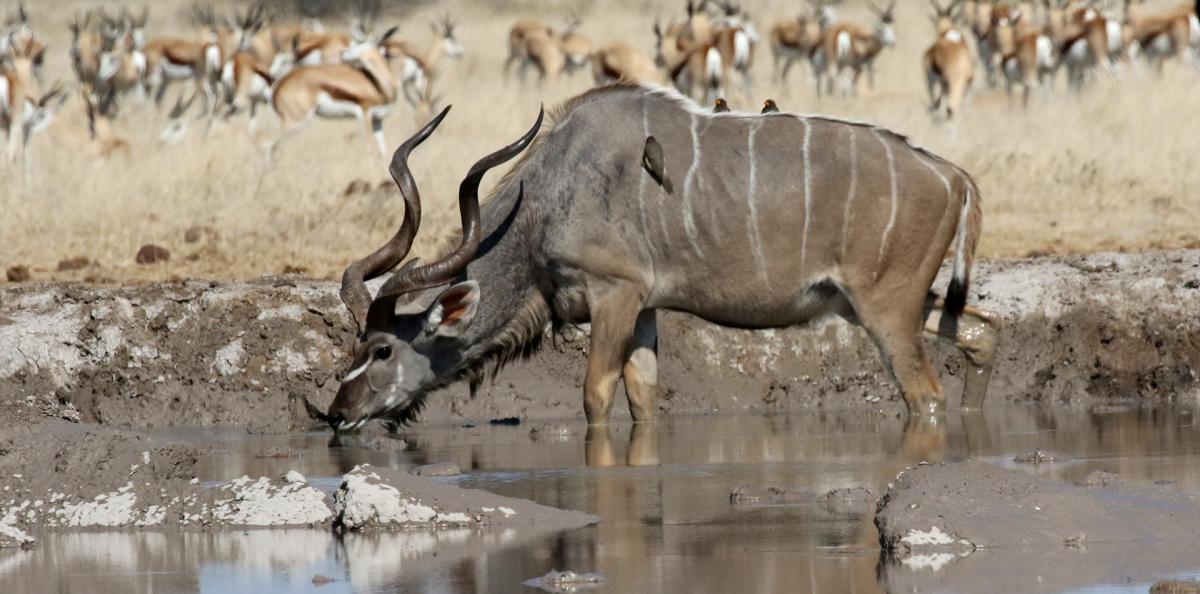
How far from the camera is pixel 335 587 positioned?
5469 millimetres

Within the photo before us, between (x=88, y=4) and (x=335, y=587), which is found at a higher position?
(x=88, y=4)

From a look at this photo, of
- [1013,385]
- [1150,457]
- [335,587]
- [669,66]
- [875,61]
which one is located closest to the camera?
[335,587]

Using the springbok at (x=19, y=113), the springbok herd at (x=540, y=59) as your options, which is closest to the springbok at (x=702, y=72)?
the springbok herd at (x=540, y=59)

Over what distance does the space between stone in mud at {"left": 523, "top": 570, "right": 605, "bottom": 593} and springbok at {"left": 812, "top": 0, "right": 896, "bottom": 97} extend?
28641 mm

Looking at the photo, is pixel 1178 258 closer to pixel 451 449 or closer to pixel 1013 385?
pixel 1013 385

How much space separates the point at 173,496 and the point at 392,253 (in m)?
2.65

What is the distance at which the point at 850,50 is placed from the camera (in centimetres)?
3434

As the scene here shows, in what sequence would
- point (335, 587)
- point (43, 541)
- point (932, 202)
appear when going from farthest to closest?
point (932, 202), point (43, 541), point (335, 587)

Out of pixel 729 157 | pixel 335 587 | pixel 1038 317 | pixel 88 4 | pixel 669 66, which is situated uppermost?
pixel 88 4

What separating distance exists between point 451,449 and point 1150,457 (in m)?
3.23

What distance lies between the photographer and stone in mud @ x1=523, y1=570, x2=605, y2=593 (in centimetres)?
530

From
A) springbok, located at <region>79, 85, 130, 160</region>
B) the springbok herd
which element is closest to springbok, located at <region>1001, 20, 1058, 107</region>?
the springbok herd

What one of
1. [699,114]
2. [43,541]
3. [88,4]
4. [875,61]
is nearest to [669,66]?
[875,61]

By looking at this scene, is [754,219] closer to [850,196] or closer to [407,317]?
[850,196]
